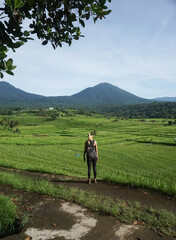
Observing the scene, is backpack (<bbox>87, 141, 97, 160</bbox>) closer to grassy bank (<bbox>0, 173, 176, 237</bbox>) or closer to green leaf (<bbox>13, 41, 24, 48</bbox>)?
grassy bank (<bbox>0, 173, 176, 237</bbox>)

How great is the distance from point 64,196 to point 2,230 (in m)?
1.98

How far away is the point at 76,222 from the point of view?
404 cm

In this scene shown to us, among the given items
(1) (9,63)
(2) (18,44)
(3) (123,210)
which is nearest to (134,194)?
(3) (123,210)

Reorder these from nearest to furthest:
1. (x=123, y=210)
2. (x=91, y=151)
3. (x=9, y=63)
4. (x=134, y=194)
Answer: (x=9, y=63)
(x=123, y=210)
(x=134, y=194)
(x=91, y=151)

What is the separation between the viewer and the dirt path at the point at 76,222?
3.52 metres

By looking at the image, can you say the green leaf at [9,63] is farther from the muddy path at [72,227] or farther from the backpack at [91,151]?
the backpack at [91,151]

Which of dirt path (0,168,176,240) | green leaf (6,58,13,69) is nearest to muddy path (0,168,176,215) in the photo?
dirt path (0,168,176,240)

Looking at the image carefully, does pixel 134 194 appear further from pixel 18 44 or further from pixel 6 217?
pixel 18 44

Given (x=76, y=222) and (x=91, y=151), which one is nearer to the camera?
(x=76, y=222)

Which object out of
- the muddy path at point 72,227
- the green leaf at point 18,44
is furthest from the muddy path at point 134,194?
the green leaf at point 18,44

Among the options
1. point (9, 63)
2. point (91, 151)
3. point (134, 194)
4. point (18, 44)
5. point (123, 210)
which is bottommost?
point (134, 194)

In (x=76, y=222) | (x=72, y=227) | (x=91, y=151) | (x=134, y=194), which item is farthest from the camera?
(x=91, y=151)

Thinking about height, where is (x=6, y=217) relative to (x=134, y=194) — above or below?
above

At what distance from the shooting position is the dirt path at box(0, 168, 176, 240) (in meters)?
3.52
